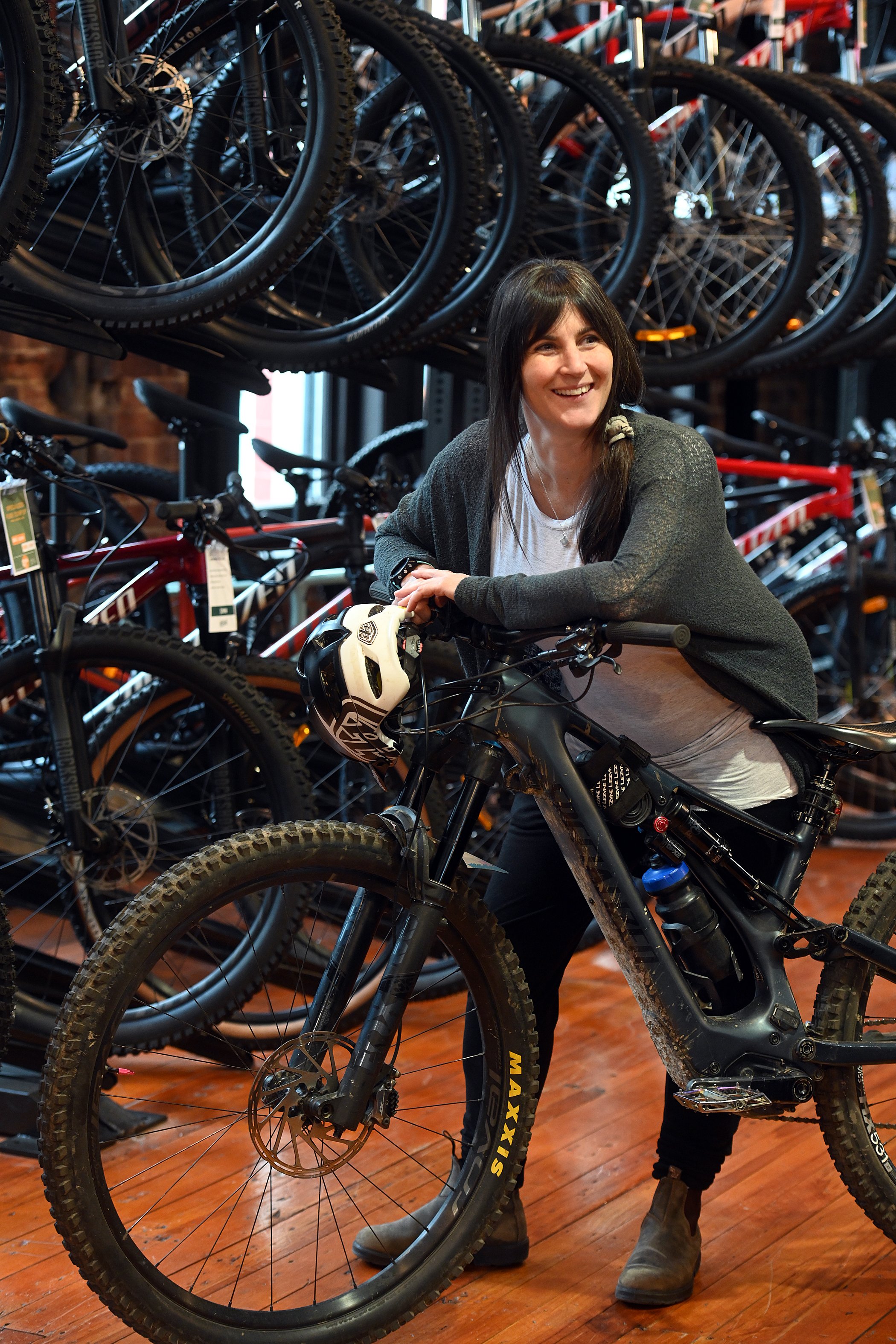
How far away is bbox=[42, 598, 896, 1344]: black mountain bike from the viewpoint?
1.46 metres

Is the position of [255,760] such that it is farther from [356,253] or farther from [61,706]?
[356,253]

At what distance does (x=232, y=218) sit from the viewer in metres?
2.60

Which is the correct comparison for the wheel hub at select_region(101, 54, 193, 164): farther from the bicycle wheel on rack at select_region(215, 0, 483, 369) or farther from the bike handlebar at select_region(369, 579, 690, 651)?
the bike handlebar at select_region(369, 579, 690, 651)

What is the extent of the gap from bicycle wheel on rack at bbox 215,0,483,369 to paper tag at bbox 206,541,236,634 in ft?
1.27

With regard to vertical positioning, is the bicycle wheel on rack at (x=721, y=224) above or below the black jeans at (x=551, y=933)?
above

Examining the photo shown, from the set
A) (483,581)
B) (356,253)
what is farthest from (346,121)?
(483,581)

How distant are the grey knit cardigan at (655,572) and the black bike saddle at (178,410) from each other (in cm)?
119

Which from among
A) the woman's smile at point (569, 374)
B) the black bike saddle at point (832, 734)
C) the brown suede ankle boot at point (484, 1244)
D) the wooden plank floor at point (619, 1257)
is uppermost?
the woman's smile at point (569, 374)

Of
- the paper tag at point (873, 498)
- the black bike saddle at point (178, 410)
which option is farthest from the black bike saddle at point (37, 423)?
the paper tag at point (873, 498)

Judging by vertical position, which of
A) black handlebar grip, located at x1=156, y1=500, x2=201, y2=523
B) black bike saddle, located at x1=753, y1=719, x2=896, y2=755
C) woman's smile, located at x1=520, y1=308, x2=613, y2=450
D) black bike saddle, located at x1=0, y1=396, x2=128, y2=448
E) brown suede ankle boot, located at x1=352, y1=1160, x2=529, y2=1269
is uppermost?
woman's smile, located at x1=520, y1=308, x2=613, y2=450

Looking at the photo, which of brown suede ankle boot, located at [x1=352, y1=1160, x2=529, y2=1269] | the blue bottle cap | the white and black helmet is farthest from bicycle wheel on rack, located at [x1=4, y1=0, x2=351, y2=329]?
brown suede ankle boot, located at [x1=352, y1=1160, x2=529, y2=1269]

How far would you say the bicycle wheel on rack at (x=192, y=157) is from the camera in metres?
2.18

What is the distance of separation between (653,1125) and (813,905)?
4.72 feet

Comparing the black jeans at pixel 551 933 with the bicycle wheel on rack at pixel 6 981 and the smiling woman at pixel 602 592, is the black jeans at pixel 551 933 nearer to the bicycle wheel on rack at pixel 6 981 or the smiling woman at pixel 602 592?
the smiling woman at pixel 602 592
